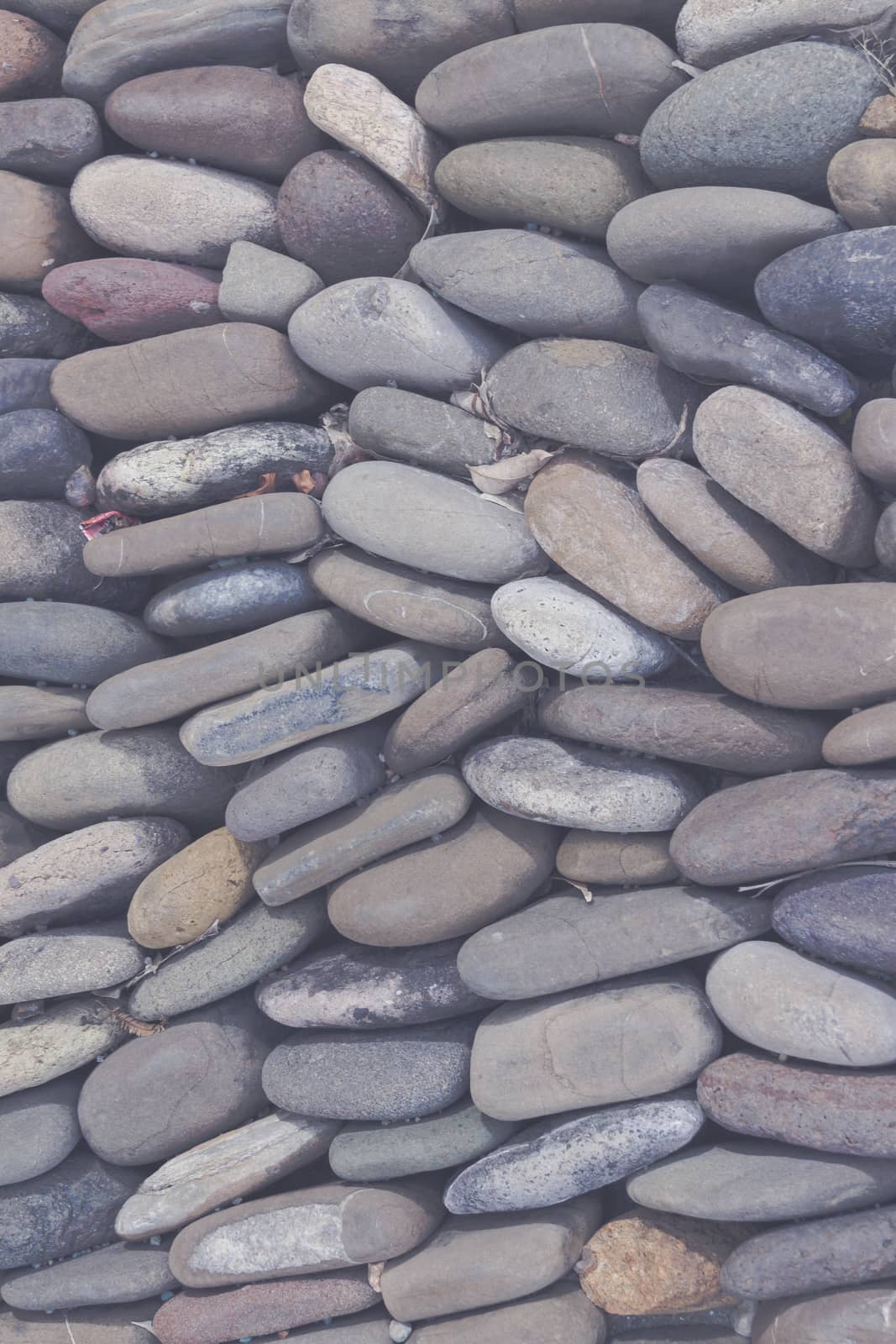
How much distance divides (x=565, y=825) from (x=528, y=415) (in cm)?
111

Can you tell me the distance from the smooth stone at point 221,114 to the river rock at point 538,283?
26.3 inches

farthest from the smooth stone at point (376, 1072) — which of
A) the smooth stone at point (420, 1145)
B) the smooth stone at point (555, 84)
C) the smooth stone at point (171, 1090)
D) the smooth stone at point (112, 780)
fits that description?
the smooth stone at point (555, 84)

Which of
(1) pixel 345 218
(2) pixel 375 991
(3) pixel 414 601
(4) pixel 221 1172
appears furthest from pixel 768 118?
(4) pixel 221 1172

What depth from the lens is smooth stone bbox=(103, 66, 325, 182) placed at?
3.26 m

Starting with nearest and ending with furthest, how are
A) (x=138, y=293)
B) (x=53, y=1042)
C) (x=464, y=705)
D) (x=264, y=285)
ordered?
(x=464, y=705) → (x=53, y=1042) → (x=264, y=285) → (x=138, y=293)

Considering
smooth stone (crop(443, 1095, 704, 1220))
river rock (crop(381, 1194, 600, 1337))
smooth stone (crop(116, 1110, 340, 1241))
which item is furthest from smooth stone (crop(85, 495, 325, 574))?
river rock (crop(381, 1194, 600, 1337))

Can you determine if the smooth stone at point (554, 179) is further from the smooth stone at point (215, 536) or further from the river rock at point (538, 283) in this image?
the smooth stone at point (215, 536)

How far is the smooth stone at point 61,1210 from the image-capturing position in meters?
3.11

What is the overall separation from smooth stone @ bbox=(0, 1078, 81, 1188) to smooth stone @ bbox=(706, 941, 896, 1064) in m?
1.90

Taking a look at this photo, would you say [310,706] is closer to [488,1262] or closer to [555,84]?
[488,1262]

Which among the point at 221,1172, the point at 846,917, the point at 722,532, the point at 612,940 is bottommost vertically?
the point at 221,1172

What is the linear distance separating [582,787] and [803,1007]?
0.74 meters

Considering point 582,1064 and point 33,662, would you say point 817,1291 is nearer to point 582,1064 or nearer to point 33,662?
point 582,1064

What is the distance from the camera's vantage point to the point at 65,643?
3.24 m
